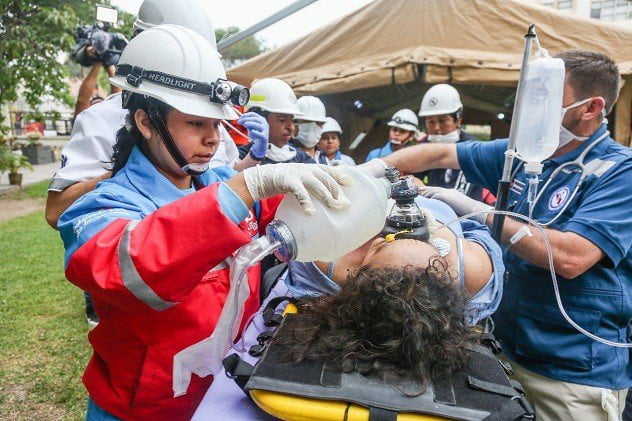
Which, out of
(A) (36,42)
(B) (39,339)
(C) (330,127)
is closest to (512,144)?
(B) (39,339)

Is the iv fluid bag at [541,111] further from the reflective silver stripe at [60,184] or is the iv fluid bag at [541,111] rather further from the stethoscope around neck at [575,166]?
the reflective silver stripe at [60,184]

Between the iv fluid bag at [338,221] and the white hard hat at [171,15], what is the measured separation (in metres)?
1.34

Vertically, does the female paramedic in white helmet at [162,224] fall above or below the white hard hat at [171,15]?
below

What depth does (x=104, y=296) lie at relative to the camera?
1.11 m

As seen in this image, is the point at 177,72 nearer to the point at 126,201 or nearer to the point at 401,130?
the point at 126,201

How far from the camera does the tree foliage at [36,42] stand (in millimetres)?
8945

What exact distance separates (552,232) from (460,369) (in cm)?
81

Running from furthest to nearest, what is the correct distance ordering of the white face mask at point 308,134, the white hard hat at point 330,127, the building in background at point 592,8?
1. the building in background at point 592,8
2. the white hard hat at point 330,127
3. the white face mask at point 308,134

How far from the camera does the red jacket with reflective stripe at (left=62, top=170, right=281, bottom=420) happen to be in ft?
3.44

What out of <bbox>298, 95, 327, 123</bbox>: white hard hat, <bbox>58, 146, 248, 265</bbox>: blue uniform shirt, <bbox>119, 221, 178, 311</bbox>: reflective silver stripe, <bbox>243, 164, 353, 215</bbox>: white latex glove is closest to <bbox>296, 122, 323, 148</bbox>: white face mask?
<bbox>298, 95, 327, 123</bbox>: white hard hat

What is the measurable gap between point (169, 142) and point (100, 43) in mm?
2097

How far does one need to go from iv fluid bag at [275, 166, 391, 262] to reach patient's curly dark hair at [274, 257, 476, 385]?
142mm

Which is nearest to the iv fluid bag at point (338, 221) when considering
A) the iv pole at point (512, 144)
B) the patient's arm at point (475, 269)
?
the patient's arm at point (475, 269)

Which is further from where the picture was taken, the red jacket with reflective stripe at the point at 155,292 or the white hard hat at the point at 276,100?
the white hard hat at the point at 276,100
